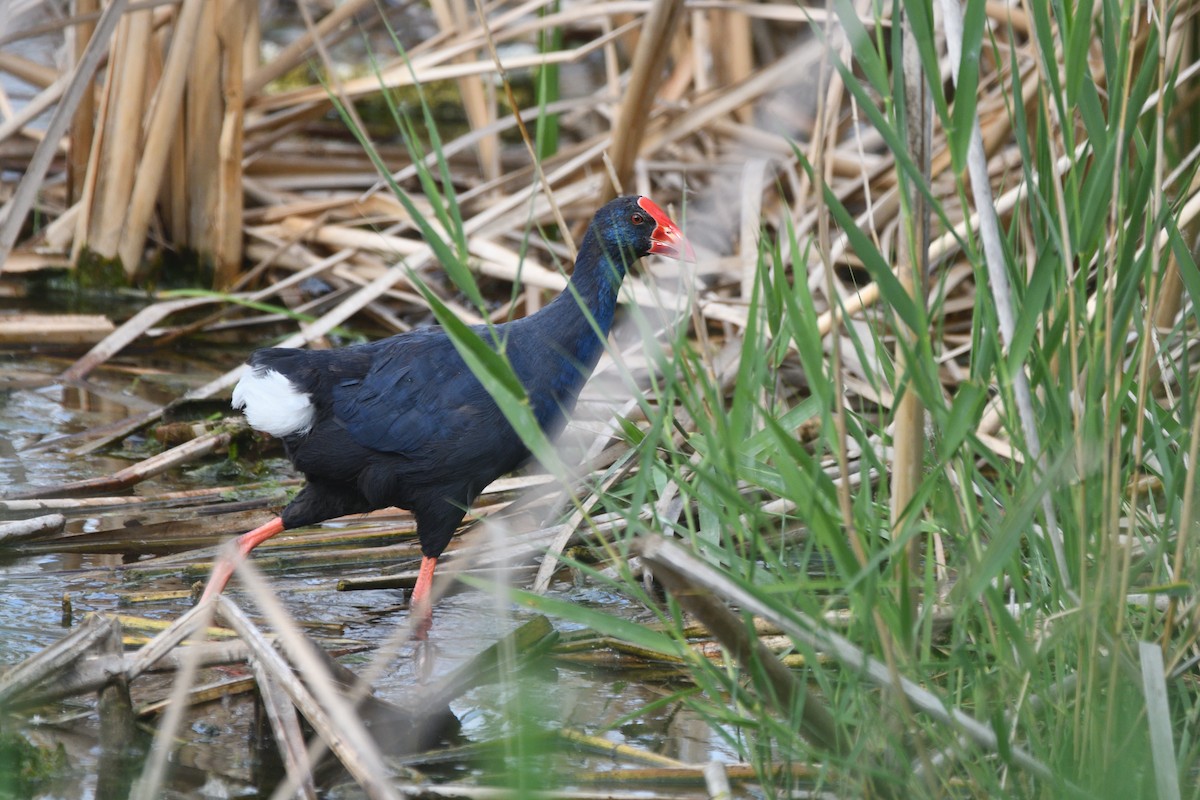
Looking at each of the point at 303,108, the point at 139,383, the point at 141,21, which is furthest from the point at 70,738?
the point at 303,108

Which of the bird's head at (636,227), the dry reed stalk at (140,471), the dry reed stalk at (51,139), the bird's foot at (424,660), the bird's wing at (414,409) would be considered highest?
the dry reed stalk at (51,139)

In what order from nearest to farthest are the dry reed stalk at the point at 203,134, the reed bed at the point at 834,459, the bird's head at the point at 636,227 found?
the reed bed at the point at 834,459 → the bird's head at the point at 636,227 → the dry reed stalk at the point at 203,134

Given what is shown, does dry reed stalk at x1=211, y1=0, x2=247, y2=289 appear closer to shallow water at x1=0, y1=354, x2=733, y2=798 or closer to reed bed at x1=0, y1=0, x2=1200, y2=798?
reed bed at x1=0, y1=0, x2=1200, y2=798

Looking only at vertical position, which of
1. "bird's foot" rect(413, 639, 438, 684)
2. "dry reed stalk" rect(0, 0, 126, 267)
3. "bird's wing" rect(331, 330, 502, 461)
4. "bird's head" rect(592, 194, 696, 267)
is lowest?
"bird's foot" rect(413, 639, 438, 684)

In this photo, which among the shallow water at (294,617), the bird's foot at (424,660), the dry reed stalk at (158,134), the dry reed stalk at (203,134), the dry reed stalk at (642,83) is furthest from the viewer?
the dry reed stalk at (203,134)

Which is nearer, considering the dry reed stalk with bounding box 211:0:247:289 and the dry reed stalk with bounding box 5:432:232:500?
the dry reed stalk with bounding box 5:432:232:500

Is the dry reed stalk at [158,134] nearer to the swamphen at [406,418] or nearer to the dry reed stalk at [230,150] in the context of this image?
the dry reed stalk at [230,150]

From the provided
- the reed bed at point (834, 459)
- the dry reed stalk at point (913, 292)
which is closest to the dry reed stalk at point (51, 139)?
the reed bed at point (834, 459)

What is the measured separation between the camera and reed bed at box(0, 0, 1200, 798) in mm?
1401

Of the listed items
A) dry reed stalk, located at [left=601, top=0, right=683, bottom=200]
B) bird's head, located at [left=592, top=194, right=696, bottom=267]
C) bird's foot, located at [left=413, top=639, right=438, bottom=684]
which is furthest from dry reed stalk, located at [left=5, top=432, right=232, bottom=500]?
dry reed stalk, located at [left=601, top=0, right=683, bottom=200]

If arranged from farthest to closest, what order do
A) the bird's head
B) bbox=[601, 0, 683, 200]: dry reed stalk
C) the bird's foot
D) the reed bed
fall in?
bbox=[601, 0, 683, 200]: dry reed stalk
the bird's head
the bird's foot
the reed bed

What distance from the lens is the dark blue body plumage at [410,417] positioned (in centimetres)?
240

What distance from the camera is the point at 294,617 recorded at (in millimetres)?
2371

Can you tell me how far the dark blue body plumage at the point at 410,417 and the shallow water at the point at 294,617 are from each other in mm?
171
